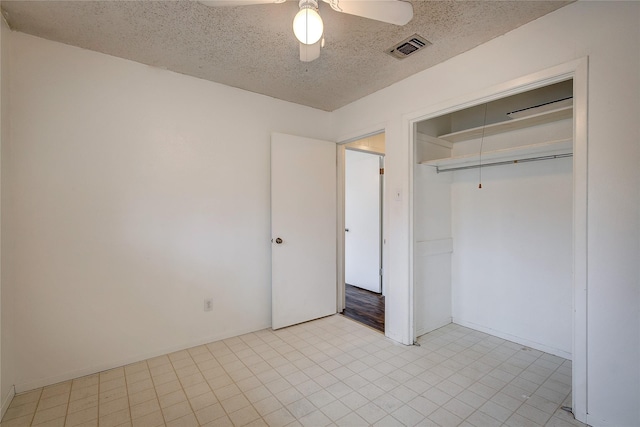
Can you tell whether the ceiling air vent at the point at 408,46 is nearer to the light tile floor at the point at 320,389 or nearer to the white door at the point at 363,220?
the white door at the point at 363,220

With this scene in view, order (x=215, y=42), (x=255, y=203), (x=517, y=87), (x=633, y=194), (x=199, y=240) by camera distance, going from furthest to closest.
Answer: (x=255, y=203)
(x=199, y=240)
(x=215, y=42)
(x=517, y=87)
(x=633, y=194)

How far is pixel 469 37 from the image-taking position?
204cm

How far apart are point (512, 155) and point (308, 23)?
2051mm

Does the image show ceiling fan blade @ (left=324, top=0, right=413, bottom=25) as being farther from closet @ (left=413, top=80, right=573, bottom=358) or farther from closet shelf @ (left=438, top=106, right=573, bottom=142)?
closet shelf @ (left=438, top=106, right=573, bottom=142)

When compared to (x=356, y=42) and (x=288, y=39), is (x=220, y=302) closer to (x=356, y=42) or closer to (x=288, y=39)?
(x=288, y=39)

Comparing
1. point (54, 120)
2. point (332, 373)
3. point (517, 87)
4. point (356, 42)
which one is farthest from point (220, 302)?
point (517, 87)

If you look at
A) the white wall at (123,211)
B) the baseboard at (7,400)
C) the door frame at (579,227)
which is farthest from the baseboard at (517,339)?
the baseboard at (7,400)

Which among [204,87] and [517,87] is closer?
[517,87]

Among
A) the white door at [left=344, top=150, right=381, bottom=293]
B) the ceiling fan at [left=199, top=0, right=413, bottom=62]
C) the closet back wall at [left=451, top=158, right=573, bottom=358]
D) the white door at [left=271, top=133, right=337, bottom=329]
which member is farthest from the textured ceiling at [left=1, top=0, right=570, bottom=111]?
the white door at [left=344, top=150, right=381, bottom=293]

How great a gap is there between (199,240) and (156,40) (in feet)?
5.36

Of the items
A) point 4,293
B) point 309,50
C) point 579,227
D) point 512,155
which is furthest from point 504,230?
point 4,293

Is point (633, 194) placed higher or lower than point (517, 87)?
lower

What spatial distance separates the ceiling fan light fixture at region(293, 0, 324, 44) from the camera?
1.44 metres

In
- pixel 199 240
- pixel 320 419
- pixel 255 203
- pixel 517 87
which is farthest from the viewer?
pixel 255 203
